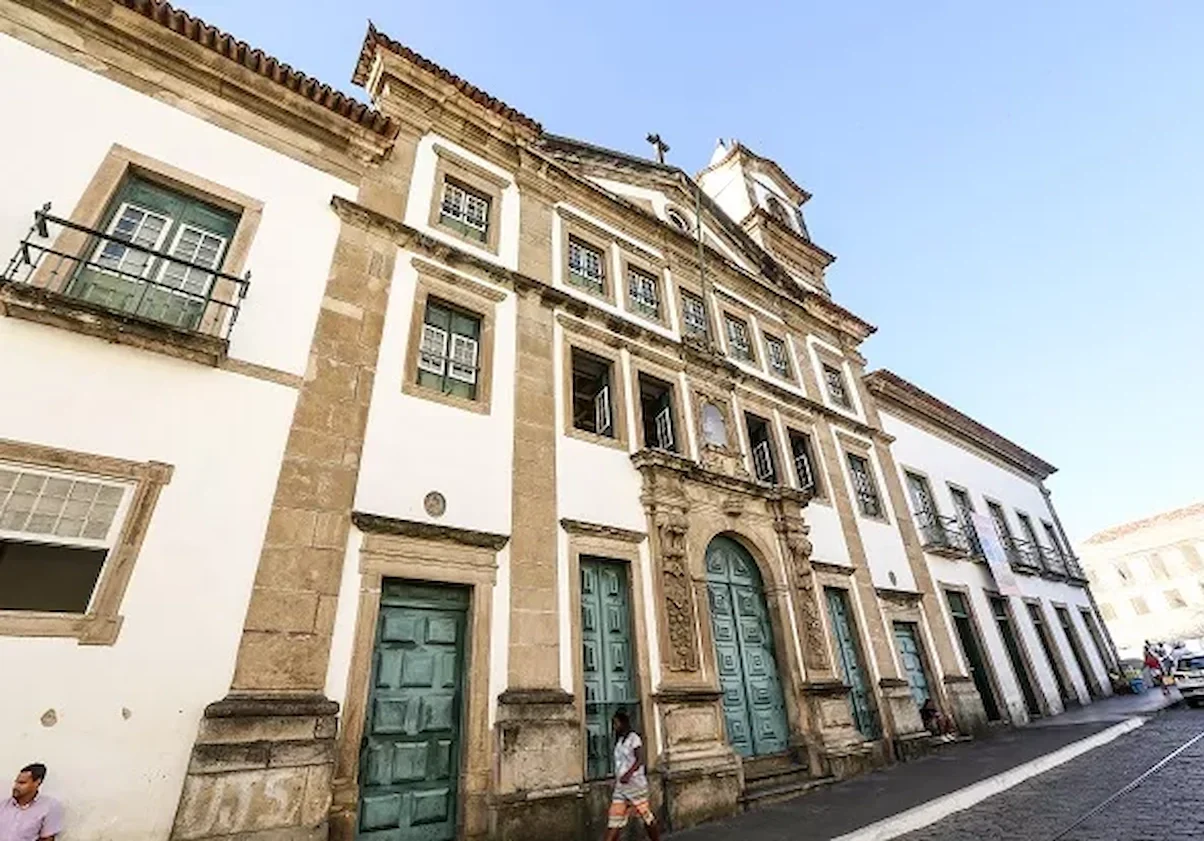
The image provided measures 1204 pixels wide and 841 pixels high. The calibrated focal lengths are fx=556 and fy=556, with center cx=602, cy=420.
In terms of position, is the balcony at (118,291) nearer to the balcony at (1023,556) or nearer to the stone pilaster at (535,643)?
the stone pilaster at (535,643)

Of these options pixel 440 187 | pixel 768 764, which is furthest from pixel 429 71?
pixel 768 764

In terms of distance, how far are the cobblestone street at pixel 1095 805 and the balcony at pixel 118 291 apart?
910 cm

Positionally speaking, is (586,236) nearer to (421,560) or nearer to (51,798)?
(421,560)

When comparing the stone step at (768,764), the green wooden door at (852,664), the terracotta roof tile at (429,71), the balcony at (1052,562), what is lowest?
the stone step at (768,764)

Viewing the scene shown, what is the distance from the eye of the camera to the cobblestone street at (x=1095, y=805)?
4957 mm

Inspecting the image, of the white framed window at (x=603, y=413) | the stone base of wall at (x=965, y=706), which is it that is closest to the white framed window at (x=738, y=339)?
the white framed window at (x=603, y=413)

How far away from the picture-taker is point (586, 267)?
1111 centimetres

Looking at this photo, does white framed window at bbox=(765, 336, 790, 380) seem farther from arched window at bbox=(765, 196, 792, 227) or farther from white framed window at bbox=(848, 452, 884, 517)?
arched window at bbox=(765, 196, 792, 227)

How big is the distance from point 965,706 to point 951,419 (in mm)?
10286

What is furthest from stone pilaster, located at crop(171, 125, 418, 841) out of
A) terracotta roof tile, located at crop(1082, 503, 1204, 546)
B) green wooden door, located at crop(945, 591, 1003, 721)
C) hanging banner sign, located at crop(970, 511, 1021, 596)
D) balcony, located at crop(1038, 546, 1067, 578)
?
terracotta roof tile, located at crop(1082, 503, 1204, 546)

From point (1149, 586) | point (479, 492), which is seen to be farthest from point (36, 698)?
point (1149, 586)

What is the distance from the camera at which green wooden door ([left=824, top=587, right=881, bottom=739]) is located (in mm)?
10367

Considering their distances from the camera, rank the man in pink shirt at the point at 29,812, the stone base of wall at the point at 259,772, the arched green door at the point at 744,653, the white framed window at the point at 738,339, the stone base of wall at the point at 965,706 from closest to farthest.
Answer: the man in pink shirt at the point at 29,812 < the stone base of wall at the point at 259,772 < the arched green door at the point at 744,653 < the stone base of wall at the point at 965,706 < the white framed window at the point at 738,339

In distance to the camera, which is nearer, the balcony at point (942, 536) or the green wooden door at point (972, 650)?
the green wooden door at point (972, 650)
